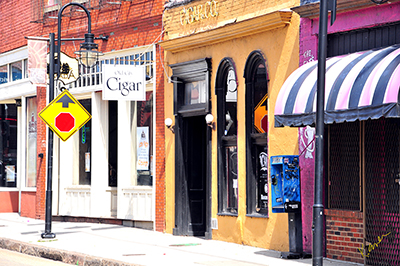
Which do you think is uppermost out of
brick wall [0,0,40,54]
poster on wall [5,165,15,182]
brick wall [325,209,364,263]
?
brick wall [0,0,40,54]

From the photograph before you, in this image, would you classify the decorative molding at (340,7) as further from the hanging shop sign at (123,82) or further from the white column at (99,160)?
the white column at (99,160)

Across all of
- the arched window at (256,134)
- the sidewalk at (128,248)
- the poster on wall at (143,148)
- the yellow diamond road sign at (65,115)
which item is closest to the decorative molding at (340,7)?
the arched window at (256,134)

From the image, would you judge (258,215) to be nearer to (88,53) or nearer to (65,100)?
(65,100)

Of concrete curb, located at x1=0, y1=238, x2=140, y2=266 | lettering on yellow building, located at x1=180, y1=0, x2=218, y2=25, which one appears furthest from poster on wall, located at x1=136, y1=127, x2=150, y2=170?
concrete curb, located at x1=0, y1=238, x2=140, y2=266

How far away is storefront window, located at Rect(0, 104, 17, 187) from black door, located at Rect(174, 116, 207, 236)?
8982mm

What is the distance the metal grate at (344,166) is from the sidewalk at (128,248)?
1.05 meters

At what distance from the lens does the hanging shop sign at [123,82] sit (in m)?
14.7

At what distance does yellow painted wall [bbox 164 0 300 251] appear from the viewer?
40.4 ft

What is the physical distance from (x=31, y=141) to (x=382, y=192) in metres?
13.6

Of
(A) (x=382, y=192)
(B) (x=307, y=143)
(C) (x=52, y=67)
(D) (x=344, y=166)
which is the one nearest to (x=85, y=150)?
(C) (x=52, y=67)

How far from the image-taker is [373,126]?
34.3ft

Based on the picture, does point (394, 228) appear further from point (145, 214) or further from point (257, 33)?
point (145, 214)

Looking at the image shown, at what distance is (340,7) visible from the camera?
11.0 metres

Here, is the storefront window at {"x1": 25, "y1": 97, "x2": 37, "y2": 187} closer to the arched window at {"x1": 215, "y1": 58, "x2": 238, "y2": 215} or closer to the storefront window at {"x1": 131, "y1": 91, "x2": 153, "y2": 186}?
the storefront window at {"x1": 131, "y1": 91, "x2": 153, "y2": 186}
